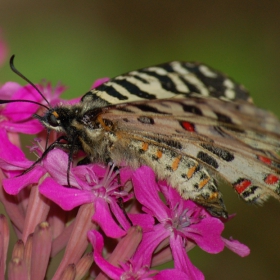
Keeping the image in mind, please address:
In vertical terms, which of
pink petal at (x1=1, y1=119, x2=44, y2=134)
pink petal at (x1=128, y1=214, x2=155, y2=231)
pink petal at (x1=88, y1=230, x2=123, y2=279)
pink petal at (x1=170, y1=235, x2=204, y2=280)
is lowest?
pink petal at (x1=88, y1=230, x2=123, y2=279)

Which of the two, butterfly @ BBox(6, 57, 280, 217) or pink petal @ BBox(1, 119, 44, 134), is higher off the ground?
butterfly @ BBox(6, 57, 280, 217)

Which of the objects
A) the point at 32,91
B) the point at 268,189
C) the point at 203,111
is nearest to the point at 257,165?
the point at 268,189

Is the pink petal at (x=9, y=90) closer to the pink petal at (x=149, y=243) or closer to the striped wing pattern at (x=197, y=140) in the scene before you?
the striped wing pattern at (x=197, y=140)

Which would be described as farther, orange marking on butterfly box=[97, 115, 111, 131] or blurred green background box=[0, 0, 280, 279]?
blurred green background box=[0, 0, 280, 279]

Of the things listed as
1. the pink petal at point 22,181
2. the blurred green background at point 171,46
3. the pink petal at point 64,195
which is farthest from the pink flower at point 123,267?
the blurred green background at point 171,46

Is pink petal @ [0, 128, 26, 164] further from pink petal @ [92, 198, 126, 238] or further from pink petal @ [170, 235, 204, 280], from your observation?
pink petal @ [170, 235, 204, 280]

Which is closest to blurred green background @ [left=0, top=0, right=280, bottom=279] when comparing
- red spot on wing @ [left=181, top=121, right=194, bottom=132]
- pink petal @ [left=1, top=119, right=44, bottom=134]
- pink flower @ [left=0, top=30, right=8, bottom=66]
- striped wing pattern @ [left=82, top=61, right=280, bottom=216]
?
pink flower @ [left=0, top=30, right=8, bottom=66]
